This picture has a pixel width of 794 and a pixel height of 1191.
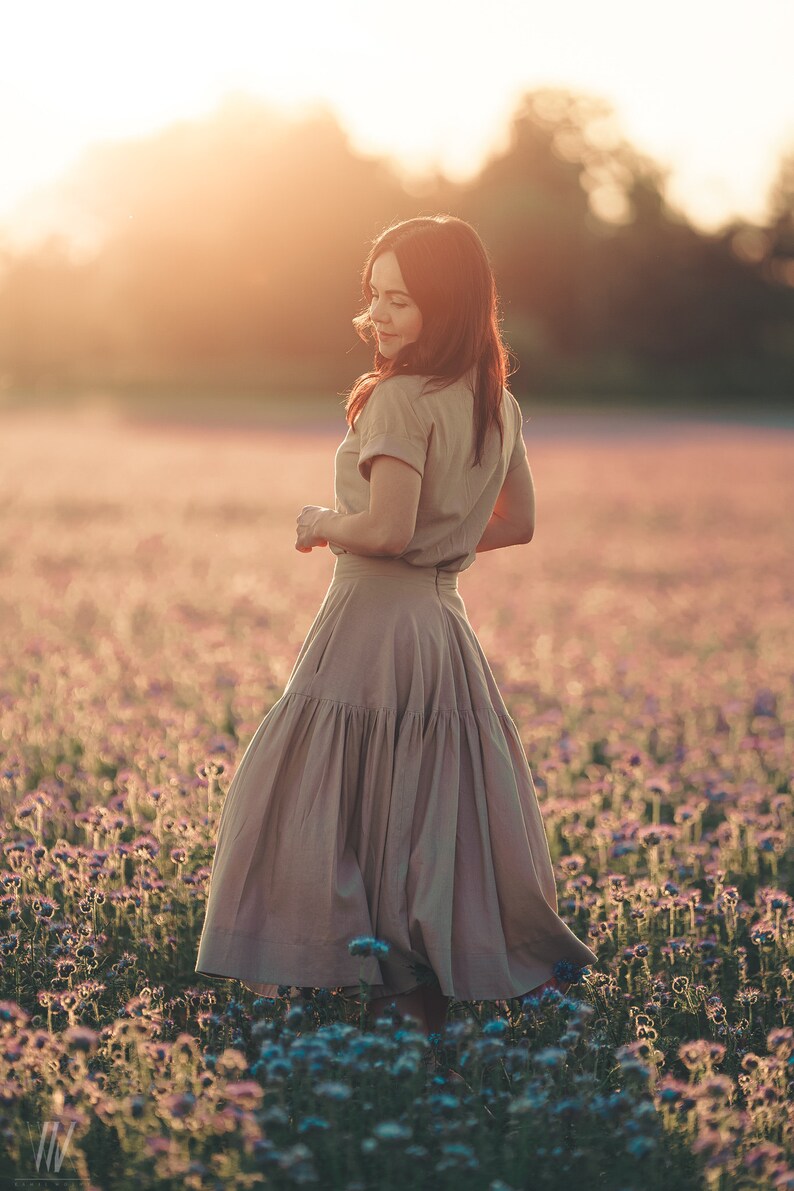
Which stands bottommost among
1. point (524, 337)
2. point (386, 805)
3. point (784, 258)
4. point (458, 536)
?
point (386, 805)

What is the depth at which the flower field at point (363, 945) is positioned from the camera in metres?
2.85

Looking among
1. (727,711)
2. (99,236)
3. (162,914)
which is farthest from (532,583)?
(99,236)

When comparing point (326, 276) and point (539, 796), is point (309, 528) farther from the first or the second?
point (326, 276)

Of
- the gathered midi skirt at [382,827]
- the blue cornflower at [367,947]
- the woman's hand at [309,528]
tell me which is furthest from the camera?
the woman's hand at [309,528]

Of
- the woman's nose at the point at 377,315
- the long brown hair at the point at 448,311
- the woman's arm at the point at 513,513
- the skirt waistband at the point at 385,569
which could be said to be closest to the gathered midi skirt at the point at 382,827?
the skirt waistband at the point at 385,569

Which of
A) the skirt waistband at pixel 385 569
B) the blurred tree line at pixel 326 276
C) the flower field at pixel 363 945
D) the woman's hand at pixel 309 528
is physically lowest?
the flower field at pixel 363 945

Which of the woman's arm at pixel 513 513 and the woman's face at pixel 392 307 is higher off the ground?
the woman's face at pixel 392 307

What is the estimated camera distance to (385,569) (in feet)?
11.8

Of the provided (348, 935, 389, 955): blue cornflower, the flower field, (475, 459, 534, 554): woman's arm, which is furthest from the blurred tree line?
(348, 935, 389, 955): blue cornflower

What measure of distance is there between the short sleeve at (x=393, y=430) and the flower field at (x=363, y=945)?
4.42 feet

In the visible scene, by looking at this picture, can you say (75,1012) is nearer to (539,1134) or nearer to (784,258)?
(539,1134)

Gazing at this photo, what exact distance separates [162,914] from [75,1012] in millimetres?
564

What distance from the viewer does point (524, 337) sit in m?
61.1
